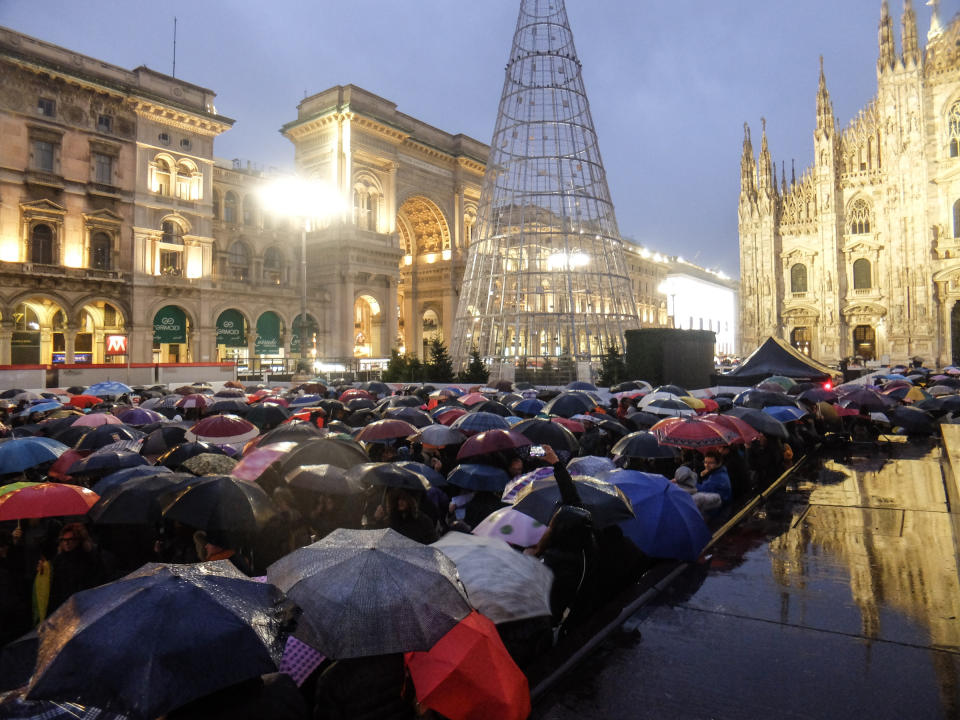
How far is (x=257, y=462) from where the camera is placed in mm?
6113

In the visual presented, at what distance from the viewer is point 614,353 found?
21703 millimetres

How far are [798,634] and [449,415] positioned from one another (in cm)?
645

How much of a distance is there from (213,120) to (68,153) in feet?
27.1

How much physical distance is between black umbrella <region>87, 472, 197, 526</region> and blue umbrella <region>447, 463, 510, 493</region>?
2.50m

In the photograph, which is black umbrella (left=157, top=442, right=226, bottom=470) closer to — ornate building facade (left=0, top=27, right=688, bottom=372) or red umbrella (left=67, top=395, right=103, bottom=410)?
red umbrella (left=67, top=395, right=103, bottom=410)

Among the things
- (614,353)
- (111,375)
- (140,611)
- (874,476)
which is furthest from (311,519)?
(111,375)

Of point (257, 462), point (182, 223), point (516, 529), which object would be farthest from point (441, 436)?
point (182, 223)

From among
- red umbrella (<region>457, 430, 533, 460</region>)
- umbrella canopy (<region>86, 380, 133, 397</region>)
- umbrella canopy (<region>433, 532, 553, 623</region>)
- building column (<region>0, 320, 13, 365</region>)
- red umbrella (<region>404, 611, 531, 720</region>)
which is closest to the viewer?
red umbrella (<region>404, 611, 531, 720</region>)

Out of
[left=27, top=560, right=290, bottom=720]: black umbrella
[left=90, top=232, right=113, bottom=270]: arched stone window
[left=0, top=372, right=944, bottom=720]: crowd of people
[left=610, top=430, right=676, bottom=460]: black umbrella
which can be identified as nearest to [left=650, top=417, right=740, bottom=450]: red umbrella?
[left=0, top=372, right=944, bottom=720]: crowd of people

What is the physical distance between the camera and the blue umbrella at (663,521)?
16.8 feet

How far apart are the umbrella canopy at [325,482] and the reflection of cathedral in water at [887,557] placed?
3.66 meters

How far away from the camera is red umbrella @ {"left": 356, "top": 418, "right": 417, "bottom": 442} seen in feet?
27.3

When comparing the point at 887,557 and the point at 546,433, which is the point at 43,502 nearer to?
the point at 546,433

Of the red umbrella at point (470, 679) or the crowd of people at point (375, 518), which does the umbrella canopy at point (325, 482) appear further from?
the red umbrella at point (470, 679)
